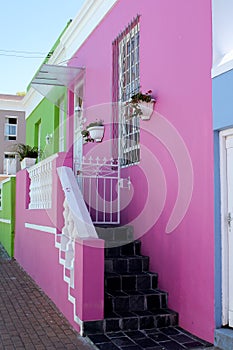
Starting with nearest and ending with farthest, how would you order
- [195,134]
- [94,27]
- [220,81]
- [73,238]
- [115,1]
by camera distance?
[220,81] < [195,134] < [73,238] < [115,1] < [94,27]

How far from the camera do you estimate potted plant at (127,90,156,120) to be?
227 inches

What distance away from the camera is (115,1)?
292 inches

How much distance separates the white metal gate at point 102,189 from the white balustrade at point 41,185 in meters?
0.46

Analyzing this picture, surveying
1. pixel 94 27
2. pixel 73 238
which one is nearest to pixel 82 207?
pixel 73 238

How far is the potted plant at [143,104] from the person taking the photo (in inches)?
227

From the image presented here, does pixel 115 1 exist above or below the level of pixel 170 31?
above

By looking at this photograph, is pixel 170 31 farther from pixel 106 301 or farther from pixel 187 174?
pixel 106 301

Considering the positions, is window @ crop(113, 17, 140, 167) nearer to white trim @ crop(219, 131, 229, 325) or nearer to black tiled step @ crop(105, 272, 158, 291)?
black tiled step @ crop(105, 272, 158, 291)

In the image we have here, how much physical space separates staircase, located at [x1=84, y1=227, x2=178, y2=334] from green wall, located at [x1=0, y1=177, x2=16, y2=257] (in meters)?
5.45

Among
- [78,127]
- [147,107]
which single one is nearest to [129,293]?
[147,107]

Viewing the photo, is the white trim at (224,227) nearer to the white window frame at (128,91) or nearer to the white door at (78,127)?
the white window frame at (128,91)

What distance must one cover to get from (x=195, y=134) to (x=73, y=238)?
196 centimetres

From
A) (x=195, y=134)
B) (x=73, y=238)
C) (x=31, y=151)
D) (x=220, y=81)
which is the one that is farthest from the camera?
(x=31, y=151)

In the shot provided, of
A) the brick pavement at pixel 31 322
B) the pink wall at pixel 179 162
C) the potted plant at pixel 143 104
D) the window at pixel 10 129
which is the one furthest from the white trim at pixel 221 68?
the window at pixel 10 129
